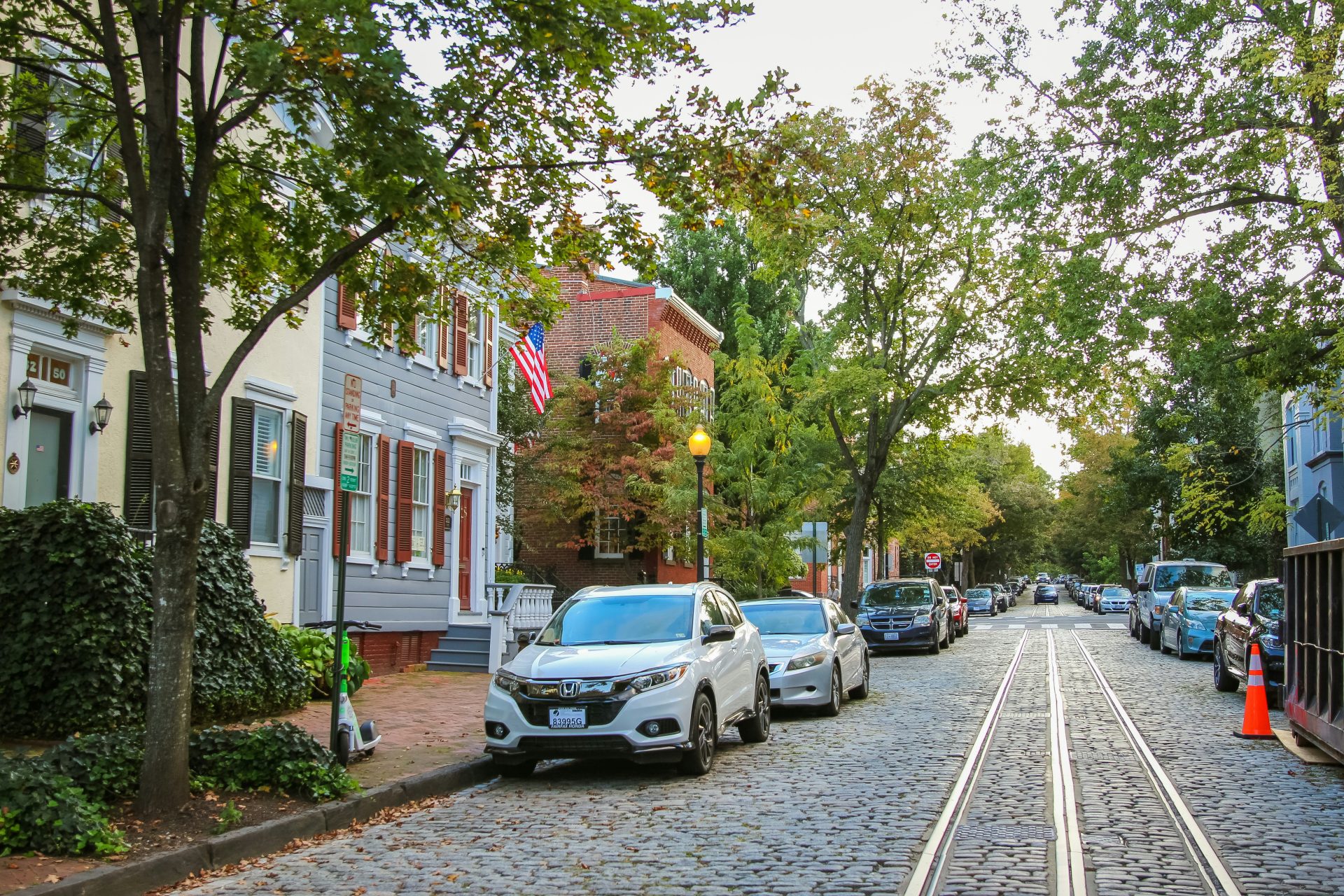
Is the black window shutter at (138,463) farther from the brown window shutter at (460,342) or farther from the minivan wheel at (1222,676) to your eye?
the minivan wheel at (1222,676)

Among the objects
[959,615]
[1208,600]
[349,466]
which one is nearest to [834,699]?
[349,466]

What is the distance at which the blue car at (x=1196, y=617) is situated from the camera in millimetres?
25516

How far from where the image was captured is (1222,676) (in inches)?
727

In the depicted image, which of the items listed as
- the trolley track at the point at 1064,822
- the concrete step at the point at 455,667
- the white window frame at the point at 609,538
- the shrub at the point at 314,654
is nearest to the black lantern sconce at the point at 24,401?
the shrub at the point at 314,654

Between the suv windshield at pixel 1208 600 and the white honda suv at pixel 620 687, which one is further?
the suv windshield at pixel 1208 600

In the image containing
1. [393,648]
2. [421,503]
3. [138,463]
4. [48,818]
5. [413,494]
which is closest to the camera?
[48,818]

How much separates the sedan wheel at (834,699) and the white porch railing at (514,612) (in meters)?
6.38

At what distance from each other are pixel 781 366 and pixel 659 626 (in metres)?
19.3

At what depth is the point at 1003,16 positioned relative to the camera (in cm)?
2164

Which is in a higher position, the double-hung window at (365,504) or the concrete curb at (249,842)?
the double-hung window at (365,504)

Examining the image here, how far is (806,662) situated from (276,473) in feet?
25.6

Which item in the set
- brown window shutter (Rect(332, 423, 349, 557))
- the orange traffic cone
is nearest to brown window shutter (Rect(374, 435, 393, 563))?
brown window shutter (Rect(332, 423, 349, 557))

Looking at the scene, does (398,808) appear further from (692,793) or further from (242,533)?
(242,533)

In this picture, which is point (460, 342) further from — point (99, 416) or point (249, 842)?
point (249, 842)
